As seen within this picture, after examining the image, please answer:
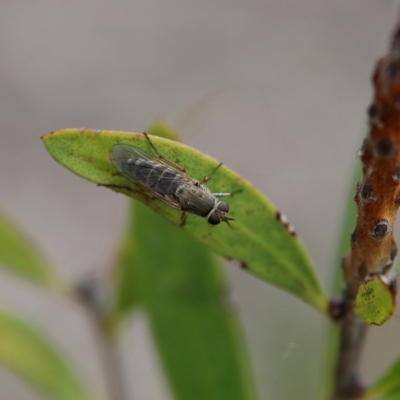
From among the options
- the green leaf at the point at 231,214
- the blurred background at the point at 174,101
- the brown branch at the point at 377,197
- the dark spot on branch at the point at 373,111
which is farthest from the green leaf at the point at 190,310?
the blurred background at the point at 174,101

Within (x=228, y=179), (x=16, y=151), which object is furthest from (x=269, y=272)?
(x=16, y=151)

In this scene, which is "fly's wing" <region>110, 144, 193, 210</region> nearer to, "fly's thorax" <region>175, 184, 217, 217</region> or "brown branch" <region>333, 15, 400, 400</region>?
"fly's thorax" <region>175, 184, 217, 217</region>

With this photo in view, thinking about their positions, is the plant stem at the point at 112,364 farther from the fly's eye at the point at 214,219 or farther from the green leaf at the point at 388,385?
the green leaf at the point at 388,385

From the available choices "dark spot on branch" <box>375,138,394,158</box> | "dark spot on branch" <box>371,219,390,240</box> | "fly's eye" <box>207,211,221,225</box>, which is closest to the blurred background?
"fly's eye" <box>207,211,221,225</box>

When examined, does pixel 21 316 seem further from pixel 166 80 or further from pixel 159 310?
pixel 166 80

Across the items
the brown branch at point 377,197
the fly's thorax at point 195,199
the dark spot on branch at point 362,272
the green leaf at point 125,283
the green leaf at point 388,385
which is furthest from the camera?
the green leaf at point 125,283

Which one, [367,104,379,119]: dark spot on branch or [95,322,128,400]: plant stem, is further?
[95,322,128,400]: plant stem
